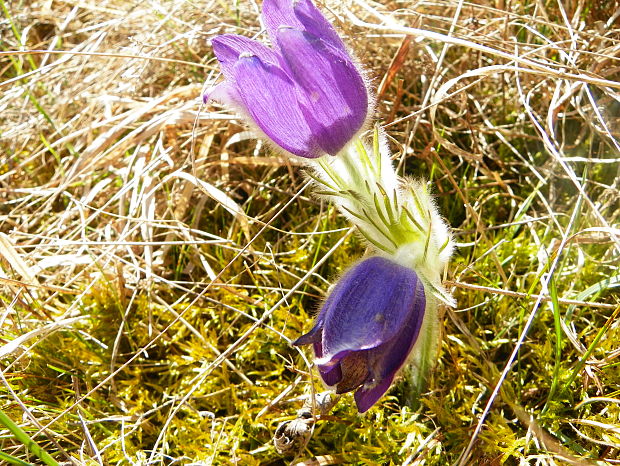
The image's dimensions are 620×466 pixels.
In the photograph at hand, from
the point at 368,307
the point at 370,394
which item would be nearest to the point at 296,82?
the point at 368,307

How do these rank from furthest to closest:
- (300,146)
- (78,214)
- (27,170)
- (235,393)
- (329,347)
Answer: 1. (27,170)
2. (78,214)
3. (235,393)
4. (300,146)
5. (329,347)

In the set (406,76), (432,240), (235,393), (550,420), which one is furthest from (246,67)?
(406,76)

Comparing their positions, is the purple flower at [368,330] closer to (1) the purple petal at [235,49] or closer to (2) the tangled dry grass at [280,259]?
(2) the tangled dry grass at [280,259]

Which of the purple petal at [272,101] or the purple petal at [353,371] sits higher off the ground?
the purple petal at [272,101]

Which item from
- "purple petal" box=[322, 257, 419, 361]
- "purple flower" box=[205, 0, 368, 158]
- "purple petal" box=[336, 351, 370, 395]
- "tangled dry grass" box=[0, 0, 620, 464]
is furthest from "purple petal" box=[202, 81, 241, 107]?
"purple petal" box=[336, 351, 370, 395]

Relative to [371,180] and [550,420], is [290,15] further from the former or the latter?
[550,420]

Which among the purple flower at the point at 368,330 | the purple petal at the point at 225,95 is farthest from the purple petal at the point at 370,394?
the purple petal at the point at 225,95
